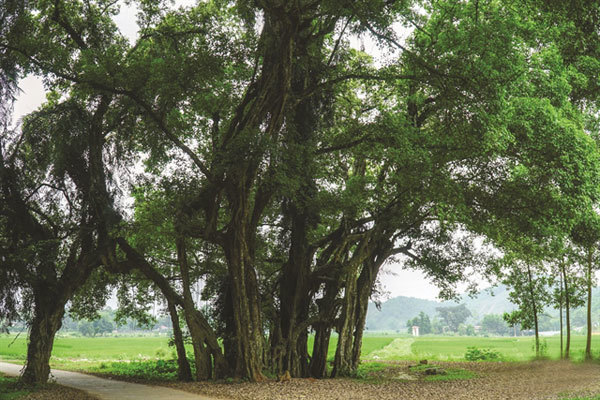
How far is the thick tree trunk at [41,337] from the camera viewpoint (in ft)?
44.2

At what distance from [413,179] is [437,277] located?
25.4ft

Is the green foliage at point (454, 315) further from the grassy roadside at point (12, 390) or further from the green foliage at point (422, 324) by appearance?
the grassy roadside at point (12, 390)

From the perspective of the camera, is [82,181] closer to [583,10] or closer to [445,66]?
[445,66]

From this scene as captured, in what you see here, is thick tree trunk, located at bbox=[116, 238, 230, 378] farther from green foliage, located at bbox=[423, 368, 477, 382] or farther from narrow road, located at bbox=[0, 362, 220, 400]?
green foliage, located at bbox=[423, 368, 477, 382]

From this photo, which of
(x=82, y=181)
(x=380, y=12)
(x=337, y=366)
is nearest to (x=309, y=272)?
(x=337, y=366)

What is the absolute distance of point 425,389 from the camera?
12.3 meters

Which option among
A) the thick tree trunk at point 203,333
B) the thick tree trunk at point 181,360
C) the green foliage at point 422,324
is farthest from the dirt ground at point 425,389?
the green foliage at point 422,324

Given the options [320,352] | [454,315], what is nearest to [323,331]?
[320,352]

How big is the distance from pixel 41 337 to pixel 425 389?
1012 centimetres

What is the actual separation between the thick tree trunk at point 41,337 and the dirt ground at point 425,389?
3.70 meters

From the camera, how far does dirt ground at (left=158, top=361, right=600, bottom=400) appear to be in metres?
10.3

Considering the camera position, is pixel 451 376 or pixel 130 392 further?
pixel 451 376

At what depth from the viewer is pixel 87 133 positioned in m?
13.0

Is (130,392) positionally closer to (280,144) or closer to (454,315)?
(280,144)
